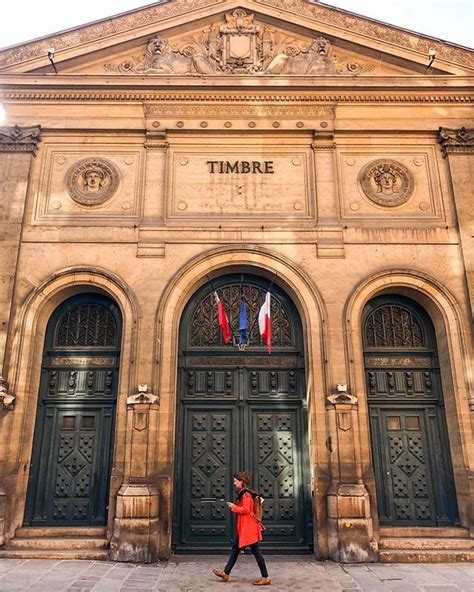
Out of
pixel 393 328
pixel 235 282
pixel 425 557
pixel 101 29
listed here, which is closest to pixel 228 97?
pixel 101 29

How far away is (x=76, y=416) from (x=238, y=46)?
9807mm

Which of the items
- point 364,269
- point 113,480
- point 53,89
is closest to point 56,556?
point 113,480

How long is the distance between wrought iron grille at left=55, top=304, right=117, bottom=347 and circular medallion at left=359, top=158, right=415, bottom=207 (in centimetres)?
671

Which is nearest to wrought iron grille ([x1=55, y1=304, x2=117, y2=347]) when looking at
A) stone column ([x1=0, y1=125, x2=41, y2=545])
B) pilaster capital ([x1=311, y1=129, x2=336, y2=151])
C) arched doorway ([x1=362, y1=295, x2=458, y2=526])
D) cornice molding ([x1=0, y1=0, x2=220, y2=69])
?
stone column ([x1=0, y1=125, x2=41, y2=545])

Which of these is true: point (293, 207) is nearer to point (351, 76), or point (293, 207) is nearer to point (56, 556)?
point (351, 76)

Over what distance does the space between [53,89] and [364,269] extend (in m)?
8.61

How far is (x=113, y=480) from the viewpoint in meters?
9.44

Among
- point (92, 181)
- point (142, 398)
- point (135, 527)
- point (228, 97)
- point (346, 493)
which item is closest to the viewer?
point (135, 527)

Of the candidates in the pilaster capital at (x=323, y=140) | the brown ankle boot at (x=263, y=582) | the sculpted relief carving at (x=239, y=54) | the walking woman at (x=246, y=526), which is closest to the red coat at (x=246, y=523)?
the walking woman at (x=246, y=526)

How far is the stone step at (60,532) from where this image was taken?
935cm

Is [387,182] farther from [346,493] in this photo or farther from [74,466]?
[74,466]

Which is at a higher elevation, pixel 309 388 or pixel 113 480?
pixel 309 388

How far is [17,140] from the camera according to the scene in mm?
11578

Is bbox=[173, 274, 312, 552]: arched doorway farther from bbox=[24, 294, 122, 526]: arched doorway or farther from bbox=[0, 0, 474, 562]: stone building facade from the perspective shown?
bbox=[24, 294, 122, 526]: arched doorway
